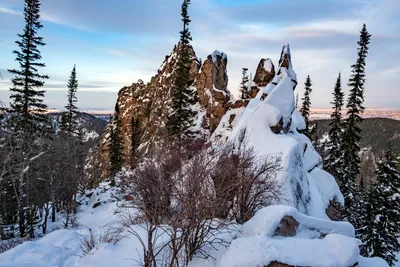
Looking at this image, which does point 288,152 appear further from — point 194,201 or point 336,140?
point 336,140

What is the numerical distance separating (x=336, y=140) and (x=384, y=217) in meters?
10.3

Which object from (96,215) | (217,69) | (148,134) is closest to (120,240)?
(96,215)

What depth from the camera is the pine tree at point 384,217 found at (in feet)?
78.0

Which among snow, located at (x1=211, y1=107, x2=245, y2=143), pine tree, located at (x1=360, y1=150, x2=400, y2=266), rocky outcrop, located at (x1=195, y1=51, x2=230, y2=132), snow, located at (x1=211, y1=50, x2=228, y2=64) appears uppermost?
snow, located at (x1=211, y1=50, x2=228, y2=64)

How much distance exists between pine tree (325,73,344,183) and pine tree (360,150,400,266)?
16.7 feet

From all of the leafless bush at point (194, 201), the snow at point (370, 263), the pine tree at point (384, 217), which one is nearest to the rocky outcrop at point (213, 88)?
the pine tree at point (384, 217)

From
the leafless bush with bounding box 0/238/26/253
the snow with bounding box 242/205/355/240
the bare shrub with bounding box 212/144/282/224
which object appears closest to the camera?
the snow with bounding box 242/205/355/240

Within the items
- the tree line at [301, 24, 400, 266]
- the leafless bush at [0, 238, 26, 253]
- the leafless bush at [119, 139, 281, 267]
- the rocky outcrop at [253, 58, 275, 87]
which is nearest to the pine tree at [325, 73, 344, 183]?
the tree line at [301, 24, 400, 266]

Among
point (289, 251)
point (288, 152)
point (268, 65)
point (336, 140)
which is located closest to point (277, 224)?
point (289, 251)

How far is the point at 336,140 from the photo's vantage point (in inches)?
1272

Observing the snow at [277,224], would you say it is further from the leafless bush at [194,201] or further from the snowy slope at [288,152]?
the snowy slope at [288,152]

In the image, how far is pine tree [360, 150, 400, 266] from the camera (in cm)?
2377

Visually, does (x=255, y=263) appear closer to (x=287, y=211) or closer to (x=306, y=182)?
(x=287, y=211)

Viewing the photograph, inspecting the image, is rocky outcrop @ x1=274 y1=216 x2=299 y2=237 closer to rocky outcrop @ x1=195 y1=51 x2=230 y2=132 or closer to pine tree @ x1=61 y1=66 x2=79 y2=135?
rocky outcrop @ x1=195 y1=51 x2=230 y2=132
